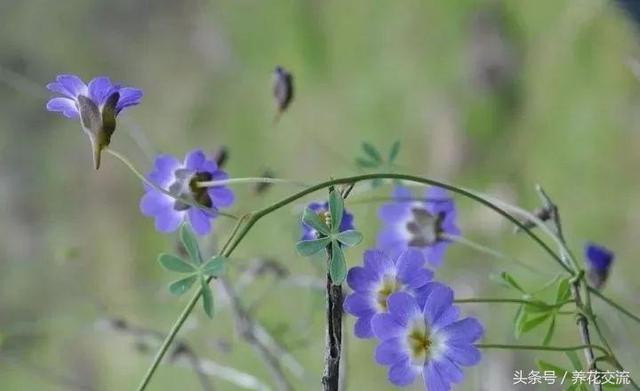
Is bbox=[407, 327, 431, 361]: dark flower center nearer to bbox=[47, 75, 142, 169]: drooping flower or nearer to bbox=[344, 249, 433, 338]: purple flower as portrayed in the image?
bbox=[344, 249, 433, 338]: purple flower

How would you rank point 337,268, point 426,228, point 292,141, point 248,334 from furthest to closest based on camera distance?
point 292,141
point 248,334
point 426,228
point 337,268

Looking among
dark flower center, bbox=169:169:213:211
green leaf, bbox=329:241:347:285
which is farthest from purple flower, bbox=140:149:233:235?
green leaf, bbox=329:241:347:285

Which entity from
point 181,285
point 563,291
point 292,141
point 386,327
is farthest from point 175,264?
point 292,141


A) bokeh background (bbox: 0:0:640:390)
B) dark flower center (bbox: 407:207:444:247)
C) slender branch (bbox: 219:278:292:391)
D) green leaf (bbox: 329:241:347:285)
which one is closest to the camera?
green leaf (bbox: 329:241:347:285)

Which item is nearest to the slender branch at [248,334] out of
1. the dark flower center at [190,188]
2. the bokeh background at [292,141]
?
the bokeh background at [292,141]

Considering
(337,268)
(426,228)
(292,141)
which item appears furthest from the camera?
(292,141)

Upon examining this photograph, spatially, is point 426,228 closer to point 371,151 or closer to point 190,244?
point 371,151

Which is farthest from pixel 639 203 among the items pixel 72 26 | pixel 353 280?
pixel 72 26
